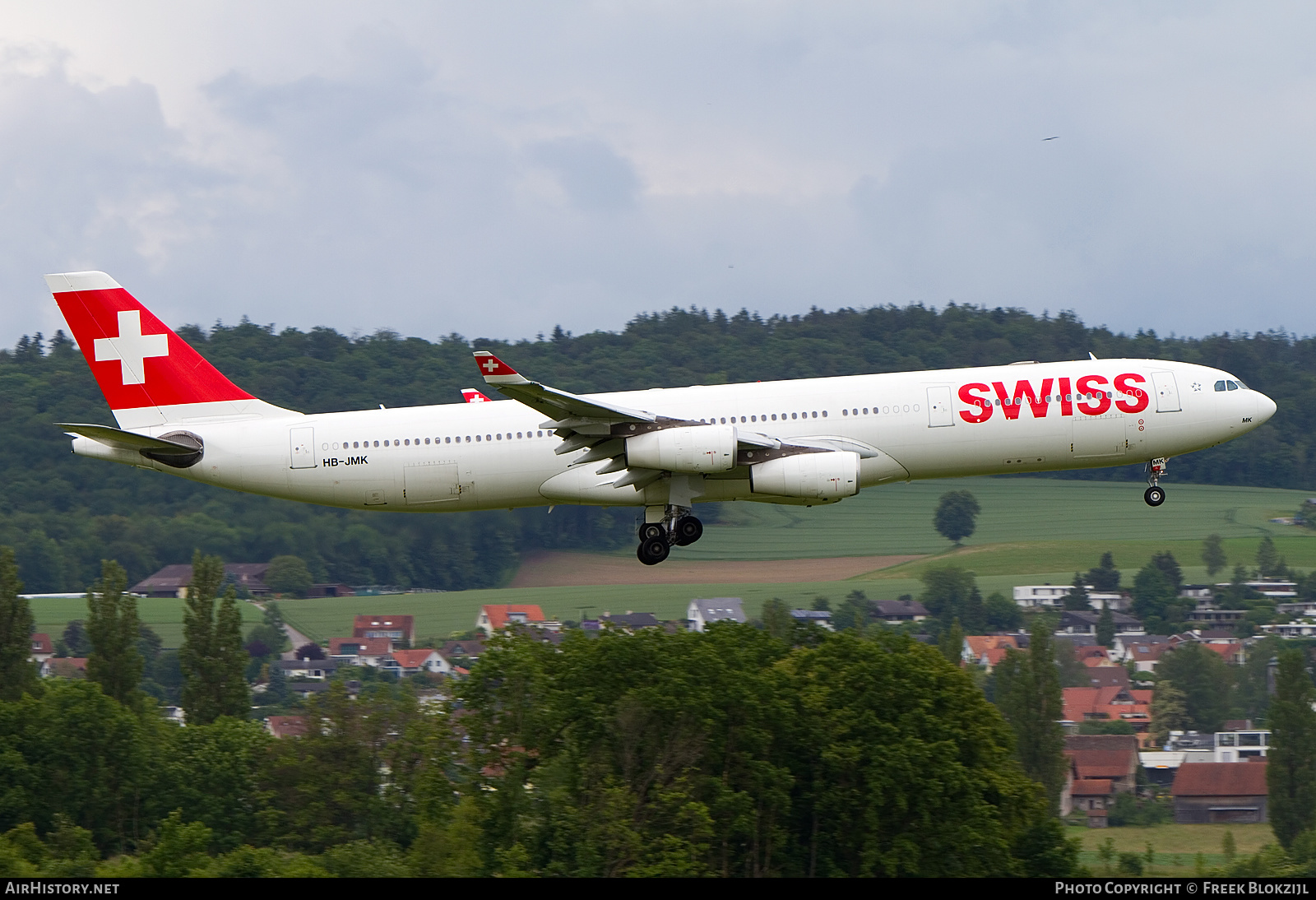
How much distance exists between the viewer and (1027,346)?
605 feet

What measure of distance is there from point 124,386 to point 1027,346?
15526 centimetres

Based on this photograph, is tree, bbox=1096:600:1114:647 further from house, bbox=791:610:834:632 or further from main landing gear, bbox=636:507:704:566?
main landing gear, bbox=636:507:704:566

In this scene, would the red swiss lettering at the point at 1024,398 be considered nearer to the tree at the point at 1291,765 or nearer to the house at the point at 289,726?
the house at the point at 289,726

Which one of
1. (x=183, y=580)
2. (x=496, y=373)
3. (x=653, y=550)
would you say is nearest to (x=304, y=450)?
(x=496, y=373)

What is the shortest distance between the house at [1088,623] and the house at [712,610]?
123ft

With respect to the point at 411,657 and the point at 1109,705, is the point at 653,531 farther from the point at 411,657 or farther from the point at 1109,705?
the point at 1109,705

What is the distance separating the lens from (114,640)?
83.0 m

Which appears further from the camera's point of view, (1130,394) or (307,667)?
(307,667)

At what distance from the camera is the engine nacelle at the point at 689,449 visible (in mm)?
37219

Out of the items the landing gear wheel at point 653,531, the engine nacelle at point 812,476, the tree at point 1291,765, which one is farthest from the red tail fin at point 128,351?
the tree at point 1291,765

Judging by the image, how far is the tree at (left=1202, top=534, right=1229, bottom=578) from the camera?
135500 millimetres

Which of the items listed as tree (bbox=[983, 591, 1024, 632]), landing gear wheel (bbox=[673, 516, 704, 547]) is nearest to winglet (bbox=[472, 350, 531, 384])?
landing gear wheel (bbox=[673, 516, 704, 547])

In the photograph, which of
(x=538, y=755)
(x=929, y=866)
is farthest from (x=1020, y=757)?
(x=538, y=755)

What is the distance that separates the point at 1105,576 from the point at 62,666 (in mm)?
85156
